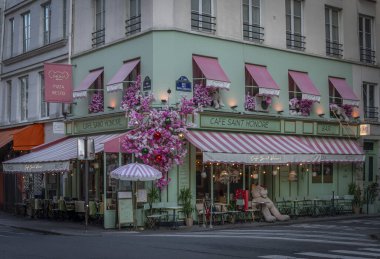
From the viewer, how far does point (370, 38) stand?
101ft

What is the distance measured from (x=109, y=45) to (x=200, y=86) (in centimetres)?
437

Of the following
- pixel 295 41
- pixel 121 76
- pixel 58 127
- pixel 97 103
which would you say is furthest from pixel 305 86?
pixel 58 127

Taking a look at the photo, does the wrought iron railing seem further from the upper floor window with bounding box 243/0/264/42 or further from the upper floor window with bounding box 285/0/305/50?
the upper floor window with bounding box 243/0/264/42

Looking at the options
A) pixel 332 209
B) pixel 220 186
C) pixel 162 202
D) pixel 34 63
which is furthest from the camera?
pixel 34 63

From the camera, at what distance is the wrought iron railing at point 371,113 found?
29938mm

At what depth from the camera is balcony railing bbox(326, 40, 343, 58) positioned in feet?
93.6

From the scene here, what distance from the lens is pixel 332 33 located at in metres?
28.8

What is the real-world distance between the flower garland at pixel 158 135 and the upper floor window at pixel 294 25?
7260mm

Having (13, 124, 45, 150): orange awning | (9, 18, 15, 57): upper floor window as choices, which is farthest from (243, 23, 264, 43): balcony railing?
(9, 18, 15, 57): upper floor window

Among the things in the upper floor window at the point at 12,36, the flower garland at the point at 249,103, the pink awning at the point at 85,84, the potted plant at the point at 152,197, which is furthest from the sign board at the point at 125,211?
the upper floor window at the point at 12,36

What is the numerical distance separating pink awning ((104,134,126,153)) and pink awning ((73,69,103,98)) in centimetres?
406

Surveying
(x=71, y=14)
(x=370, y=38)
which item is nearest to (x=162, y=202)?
(x=71, y=14)

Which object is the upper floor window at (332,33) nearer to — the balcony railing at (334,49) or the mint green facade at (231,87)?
the balcony railing at (334,49)

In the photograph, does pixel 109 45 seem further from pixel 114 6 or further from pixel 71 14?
pixel 71 14
